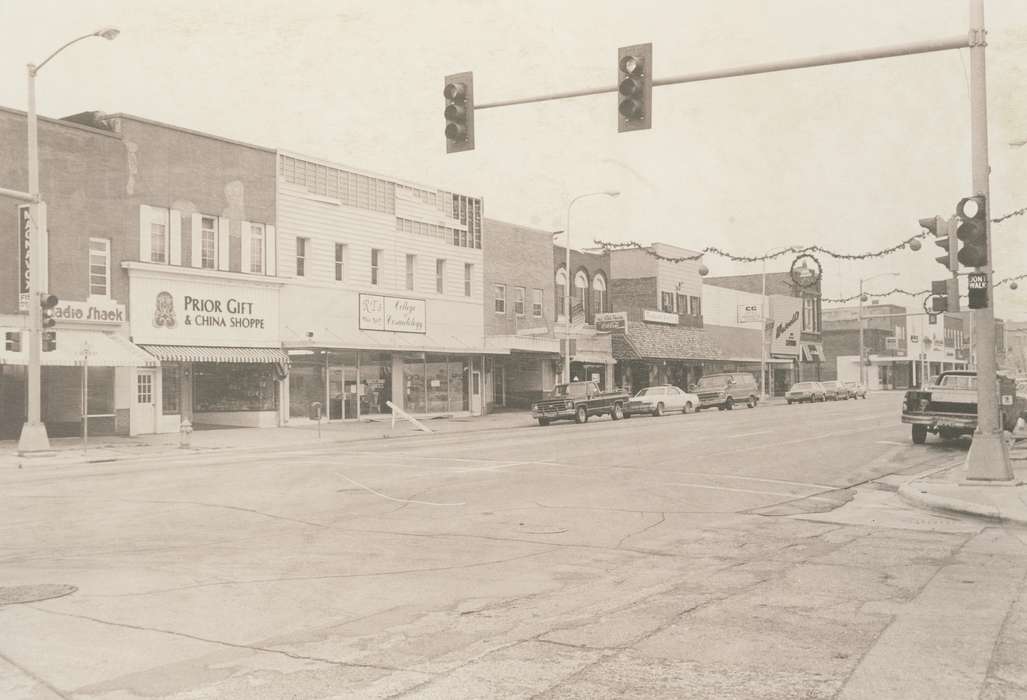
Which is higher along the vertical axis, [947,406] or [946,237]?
[946,237]

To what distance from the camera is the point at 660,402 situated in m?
43.7

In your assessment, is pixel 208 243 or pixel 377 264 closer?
pixel 208 243

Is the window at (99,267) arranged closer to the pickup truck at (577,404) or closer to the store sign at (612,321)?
the pickup truck at (577,404)

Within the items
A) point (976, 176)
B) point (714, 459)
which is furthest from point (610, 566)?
point (714, 459)

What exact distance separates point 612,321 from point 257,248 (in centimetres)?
1993

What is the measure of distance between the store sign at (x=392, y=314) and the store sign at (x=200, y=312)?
4.41 metres

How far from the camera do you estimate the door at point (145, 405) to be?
29859 mm

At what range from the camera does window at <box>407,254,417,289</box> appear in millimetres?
40500

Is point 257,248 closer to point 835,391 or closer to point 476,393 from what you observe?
point 476,393

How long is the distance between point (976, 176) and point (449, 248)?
97.3 ft

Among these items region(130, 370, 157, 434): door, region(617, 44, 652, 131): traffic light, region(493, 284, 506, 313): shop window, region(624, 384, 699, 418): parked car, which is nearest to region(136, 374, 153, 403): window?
region(130, 370, 157, 434): door

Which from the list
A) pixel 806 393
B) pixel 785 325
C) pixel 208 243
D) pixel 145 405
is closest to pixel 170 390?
pixel 145 405

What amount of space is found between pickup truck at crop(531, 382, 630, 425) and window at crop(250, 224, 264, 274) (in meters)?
11.6

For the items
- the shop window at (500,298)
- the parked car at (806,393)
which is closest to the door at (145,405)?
the shop window at (500,298)
